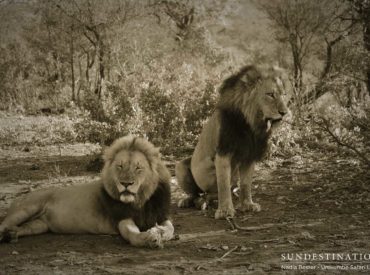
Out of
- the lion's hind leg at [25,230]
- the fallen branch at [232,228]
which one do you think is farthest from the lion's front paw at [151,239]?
the lion's hind leg at [25,230]

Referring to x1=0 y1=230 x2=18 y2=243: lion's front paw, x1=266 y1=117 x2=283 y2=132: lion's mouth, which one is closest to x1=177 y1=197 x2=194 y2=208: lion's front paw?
x1=266 y1=117 x2=283 y2=132: lion's mouth

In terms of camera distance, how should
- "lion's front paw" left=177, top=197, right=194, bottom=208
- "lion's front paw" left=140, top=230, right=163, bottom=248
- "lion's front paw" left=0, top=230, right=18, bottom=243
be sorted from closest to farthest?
"lion's front paw" left=140, top=230, right=163, bottom=248, "lion's front paw" left=0, top=230, right=18, bottom=243, "lion's front paw" left=177, top=197, right=194, bottom=208

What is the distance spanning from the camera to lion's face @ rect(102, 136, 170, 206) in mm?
4480

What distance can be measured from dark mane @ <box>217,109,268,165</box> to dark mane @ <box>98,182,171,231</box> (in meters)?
0.80

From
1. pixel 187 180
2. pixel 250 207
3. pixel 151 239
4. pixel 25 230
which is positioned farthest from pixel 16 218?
pixel 250 207

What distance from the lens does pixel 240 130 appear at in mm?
5316

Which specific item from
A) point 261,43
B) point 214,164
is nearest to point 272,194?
point 214,164

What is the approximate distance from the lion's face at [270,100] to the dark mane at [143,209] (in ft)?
3.44

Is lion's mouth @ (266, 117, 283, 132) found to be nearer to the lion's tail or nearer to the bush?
the lion's tail

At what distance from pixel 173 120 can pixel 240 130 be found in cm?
331

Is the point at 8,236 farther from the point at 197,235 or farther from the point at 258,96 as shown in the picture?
the point at 258,96

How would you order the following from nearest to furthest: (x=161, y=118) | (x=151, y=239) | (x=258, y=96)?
(x=151, y=239)
(x=258, y=96)
(x=161, y=118)

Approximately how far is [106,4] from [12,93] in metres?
3.05

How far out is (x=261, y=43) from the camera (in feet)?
69.3
